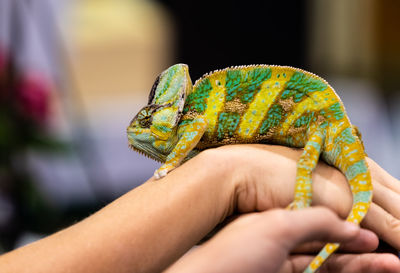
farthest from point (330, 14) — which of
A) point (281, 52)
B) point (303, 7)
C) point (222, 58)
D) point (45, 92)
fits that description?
point (45, 92)

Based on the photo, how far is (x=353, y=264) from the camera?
936mm

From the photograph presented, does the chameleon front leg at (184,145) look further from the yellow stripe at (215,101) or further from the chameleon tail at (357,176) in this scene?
the chameleon tail at (357,176)

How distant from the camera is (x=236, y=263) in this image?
70 centimetres

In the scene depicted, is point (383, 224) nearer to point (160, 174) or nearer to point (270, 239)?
point (270, 239)

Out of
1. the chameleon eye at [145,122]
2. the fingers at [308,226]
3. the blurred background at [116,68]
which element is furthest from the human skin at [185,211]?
the blurred background at [116,68]

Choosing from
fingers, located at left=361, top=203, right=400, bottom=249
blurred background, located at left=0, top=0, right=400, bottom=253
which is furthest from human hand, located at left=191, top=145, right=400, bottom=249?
blurred background, located at left=0, top=0, right=400, bottom=253

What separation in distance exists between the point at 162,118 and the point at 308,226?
50 centimetres

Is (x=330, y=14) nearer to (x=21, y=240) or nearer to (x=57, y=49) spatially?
(x=57, y=49)

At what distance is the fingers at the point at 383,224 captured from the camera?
955mm

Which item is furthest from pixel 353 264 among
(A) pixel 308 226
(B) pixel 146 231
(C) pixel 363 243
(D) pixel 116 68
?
(D) pixel 116 68

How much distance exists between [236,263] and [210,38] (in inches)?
109

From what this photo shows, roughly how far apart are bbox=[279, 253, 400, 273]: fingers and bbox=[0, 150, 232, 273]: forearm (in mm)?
183

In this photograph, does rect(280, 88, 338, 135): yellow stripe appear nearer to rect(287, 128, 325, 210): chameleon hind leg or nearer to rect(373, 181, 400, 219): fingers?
rect(287, 128, 325, 210): chameleon hind leg

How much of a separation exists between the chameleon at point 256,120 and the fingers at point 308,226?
21 cm
